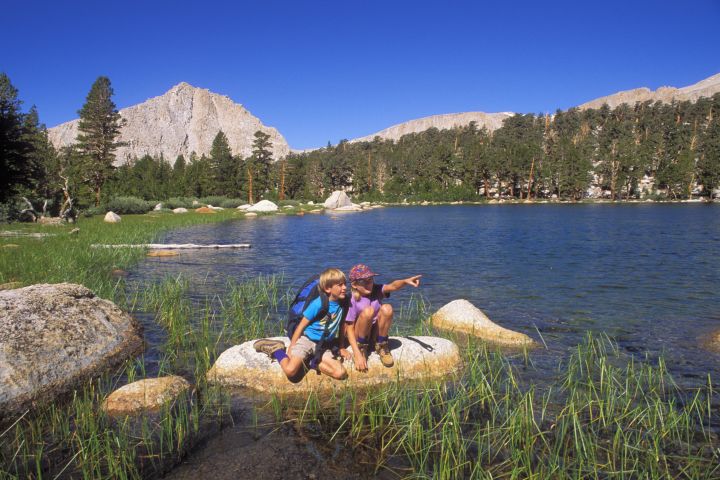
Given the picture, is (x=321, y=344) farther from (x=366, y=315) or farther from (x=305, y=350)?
(x=366, y=315)

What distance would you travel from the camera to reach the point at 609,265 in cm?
1931

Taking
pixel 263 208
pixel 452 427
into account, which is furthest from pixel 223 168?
pixel 452 427

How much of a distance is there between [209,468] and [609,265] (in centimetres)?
1899

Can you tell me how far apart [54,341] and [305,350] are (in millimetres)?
3816

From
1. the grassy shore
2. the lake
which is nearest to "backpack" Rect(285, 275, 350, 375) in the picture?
the grassy shore

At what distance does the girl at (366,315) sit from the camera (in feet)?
21.1

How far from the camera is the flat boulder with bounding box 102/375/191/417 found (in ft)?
19.2

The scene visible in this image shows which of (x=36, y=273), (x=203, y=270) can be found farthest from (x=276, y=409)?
(x=203, y=270)

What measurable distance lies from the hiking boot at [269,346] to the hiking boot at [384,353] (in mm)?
1427

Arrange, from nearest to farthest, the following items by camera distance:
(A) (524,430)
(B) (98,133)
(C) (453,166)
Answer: (A) (524,430) < (B) (98,133) < (C) (453,166)

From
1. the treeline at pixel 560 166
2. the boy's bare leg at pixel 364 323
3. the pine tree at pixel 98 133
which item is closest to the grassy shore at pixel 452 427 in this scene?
the boy's bare leg at pixel 364 323

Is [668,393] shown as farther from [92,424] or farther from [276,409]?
[92,424]

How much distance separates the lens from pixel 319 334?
6.63 metres

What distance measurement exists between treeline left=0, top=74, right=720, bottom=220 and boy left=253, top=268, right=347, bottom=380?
41.9 meters
